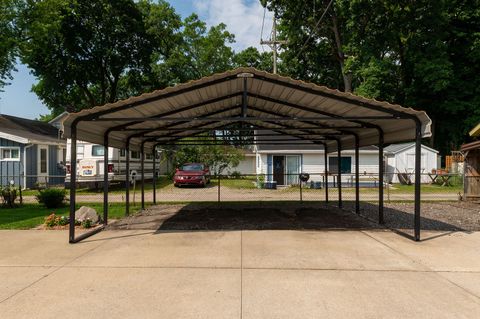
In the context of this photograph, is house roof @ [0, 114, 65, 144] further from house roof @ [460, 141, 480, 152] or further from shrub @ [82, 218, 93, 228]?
house roof @ [460, 141, 480, 152]

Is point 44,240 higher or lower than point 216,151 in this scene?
lower

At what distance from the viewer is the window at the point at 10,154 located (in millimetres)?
22234

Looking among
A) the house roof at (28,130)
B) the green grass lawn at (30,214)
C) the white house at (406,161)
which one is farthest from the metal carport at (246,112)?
the white house at (406,161)

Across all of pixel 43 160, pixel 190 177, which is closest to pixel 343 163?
pixel 190 177

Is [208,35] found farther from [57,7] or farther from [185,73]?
[57,7]

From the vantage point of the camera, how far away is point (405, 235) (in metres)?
8.72

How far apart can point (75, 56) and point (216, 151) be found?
16583 mm

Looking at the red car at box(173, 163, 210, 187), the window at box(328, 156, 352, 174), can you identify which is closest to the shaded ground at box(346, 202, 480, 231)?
the window at box(328, 156, 352, 174)

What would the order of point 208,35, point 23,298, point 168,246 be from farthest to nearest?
point 208,35
point 168,246
point 23,298

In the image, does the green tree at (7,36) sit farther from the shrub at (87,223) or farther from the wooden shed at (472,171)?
the wooden shed at (472,171)

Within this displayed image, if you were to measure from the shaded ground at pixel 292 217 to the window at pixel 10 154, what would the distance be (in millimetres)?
12482

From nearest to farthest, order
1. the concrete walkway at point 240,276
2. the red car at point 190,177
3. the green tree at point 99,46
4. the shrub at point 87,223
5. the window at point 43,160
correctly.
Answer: the concrete walkway at point 240,276 < the shrub at point 87,223 < the window at point 43,160 < the red car at point 190,177 < the green tree at point 99,46

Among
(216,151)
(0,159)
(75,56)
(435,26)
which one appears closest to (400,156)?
(435,26)

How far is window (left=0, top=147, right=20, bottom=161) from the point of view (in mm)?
22234
